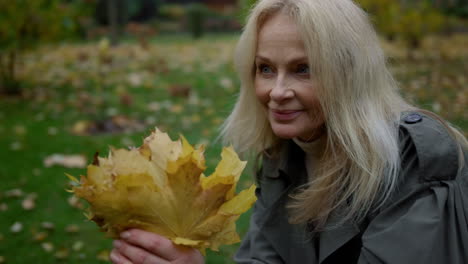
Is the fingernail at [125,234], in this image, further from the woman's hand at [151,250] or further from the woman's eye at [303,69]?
the woman's eye at [303,69]

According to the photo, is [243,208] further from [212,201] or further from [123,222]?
[123,222]

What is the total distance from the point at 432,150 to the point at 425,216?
178 millimetres

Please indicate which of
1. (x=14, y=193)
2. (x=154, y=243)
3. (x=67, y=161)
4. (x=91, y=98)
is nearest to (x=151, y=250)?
(x=154, y=243)

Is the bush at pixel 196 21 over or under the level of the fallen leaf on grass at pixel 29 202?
under

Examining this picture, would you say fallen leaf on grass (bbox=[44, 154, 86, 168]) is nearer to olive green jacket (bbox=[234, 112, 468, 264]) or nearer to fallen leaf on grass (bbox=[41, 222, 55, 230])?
fallen leaf on grass (bbox=[41, 222, 55, 230])

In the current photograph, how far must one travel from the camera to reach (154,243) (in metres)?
1.27

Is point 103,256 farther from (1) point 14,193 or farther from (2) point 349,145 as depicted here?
(2) point 349,145

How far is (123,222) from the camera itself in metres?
1.28

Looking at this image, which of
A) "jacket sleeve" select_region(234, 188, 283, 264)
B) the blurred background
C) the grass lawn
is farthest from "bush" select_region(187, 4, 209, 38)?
"jacket sleeve" select_region(234, 188, 283, 264)

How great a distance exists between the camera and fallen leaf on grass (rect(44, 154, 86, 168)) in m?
4.35

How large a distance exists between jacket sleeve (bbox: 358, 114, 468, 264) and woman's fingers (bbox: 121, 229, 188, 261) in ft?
1.73

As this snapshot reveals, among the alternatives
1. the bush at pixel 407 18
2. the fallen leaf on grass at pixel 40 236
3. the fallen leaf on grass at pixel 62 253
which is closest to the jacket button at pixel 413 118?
the fallen leaf on grass at pixel 62 253

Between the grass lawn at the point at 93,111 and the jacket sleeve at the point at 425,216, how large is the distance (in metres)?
0.93

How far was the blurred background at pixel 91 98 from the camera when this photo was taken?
3379 millimetres
